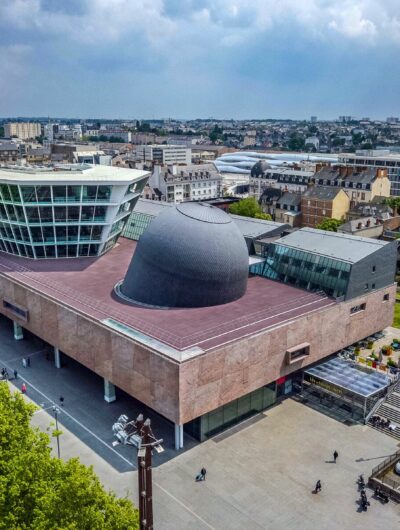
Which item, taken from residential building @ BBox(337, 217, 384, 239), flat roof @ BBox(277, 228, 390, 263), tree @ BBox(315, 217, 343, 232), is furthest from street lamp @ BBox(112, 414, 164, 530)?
tree @ BBox(315, 217, 343, 232)

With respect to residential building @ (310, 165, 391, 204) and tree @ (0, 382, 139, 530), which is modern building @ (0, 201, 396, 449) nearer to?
tree @ (0, 382, 139, 530)

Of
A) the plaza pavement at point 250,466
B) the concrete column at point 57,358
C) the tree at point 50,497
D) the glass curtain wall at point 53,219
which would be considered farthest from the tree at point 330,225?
the tree at point 50,497

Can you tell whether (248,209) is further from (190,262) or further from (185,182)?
(190,262)

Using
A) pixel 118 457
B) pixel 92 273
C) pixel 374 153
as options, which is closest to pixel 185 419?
pixel 118 457

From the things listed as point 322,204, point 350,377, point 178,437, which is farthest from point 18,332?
point 322,204

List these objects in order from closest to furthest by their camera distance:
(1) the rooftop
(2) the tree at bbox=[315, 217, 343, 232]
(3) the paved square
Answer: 1. (3) the paved square
2. (2) the tree at bbox=[315, 217, 343, 232]
3. (1) the rooftop

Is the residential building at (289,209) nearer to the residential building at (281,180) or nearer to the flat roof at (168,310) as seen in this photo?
the residential building at (281,180)

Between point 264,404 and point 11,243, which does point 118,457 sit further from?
point 11,243
